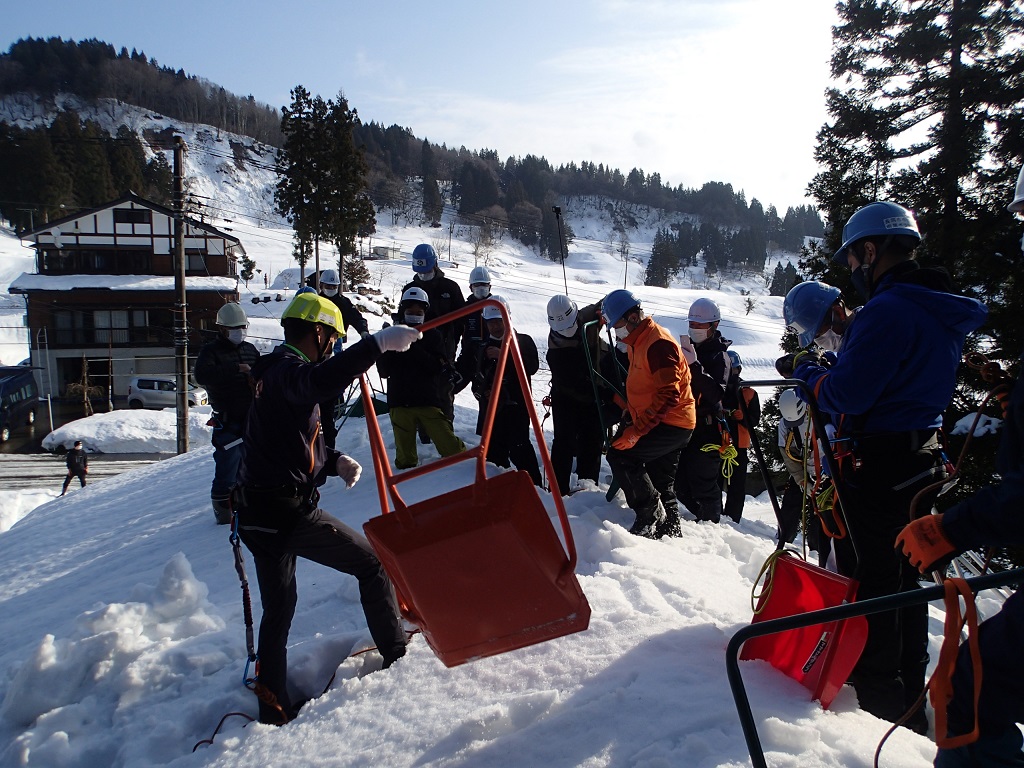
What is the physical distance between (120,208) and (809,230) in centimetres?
13939

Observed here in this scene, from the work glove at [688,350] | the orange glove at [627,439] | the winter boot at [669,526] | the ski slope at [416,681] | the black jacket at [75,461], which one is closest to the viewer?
the ski slope at [416,681]

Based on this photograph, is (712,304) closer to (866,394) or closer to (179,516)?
(866,394)

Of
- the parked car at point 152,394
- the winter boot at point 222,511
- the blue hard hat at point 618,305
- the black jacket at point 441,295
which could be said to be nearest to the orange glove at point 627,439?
the blue hard hat at point 618,305

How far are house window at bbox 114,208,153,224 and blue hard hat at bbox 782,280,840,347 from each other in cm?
4389

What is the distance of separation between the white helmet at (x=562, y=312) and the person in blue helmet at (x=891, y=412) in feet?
10.1

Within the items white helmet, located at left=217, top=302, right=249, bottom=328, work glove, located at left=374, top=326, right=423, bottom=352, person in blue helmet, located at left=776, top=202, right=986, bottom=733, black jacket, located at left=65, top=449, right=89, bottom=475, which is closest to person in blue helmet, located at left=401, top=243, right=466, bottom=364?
white helmet, located at left=217, top=302, right=249, bottom=328

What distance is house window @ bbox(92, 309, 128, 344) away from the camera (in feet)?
119

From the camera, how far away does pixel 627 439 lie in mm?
5086

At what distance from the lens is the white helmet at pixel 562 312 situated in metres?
5.96

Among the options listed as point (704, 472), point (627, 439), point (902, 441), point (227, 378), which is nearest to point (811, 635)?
point (902, 441)

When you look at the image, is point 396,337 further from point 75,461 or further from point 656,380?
point 75,461

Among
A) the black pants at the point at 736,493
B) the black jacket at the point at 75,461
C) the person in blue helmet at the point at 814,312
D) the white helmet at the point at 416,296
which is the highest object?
the person in blue helmet at the point at 814,312

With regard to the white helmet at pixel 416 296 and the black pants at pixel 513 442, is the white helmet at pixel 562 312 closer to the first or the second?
the black pants at pixel 513 442

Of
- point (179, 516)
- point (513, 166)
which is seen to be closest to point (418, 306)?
point (179, 516)
